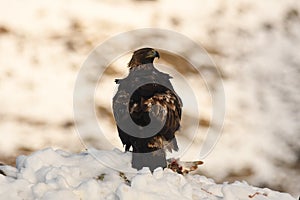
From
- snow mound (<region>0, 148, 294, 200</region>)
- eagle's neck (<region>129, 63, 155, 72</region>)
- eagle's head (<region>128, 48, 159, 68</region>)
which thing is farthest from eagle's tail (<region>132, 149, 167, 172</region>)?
eagle's head (<region>128, 48, 159, 68</region>)

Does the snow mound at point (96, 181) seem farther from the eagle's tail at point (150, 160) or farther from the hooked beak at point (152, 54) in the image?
the hooked beak at point (152, 54)

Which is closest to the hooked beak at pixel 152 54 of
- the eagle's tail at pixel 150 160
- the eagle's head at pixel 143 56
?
the eagle's head at pixel 143 56

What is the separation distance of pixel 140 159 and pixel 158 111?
0.83m

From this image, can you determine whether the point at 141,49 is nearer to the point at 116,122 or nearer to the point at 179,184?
the point at 116,122

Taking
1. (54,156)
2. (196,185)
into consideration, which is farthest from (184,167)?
(54,156)

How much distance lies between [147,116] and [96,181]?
1.70 metres

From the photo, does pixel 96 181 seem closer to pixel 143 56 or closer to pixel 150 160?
pixel 150 160

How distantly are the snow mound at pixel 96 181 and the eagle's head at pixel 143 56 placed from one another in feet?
5.82

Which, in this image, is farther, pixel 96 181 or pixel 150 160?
pixel 150 160

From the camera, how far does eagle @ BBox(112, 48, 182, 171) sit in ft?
26.6

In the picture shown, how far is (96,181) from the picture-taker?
22.4 feet

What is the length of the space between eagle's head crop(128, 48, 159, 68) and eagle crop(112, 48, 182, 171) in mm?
233

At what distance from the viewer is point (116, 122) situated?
8.68 m

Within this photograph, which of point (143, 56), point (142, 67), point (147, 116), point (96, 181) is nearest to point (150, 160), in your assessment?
point (147, 116)
